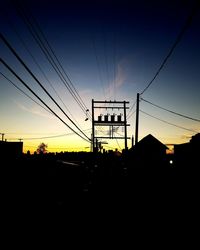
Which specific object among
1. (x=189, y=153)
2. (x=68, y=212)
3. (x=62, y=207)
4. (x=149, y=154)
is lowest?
(x=68, y=212)

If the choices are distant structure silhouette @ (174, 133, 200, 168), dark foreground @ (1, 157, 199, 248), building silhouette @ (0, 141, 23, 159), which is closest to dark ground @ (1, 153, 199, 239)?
dark foreground @ (1, 157, 199, 248)

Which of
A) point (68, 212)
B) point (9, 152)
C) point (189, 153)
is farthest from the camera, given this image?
point (189, 153)

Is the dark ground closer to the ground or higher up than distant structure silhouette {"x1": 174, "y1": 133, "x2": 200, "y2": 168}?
closer to the ground

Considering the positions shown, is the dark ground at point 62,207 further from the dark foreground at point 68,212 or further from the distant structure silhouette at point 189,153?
the distant structure silhouette at point 189,153

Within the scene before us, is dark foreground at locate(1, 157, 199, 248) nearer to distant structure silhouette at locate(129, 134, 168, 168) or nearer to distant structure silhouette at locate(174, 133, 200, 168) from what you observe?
distant structure silhouette at locate(174, 133, 200, 168)

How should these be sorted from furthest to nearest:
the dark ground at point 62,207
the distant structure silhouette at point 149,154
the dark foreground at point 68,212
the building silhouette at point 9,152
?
the distant structure silhouette at point 149,154 → the building silhouette at point 9,152 → the dark ground at point 62,207 → the dark foreground at point 68,212

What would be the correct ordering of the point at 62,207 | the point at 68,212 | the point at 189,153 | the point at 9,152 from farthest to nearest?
the point at 189,153
the point at 68,212
the point at 62,207
the point at 9,152

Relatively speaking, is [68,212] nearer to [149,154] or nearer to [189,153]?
[189,153]

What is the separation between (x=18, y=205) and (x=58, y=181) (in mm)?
3792

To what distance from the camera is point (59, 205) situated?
928cm

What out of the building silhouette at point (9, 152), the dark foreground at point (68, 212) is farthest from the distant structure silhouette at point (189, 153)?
the building silhouette at point (9, 152)

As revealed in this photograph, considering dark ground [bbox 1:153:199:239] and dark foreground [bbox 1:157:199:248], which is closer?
dark foreground [bbox 1:157:199:248]

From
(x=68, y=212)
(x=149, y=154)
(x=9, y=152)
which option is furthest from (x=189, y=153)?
(x=9, y=152)

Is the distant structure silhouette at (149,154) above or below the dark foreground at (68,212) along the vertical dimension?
above
